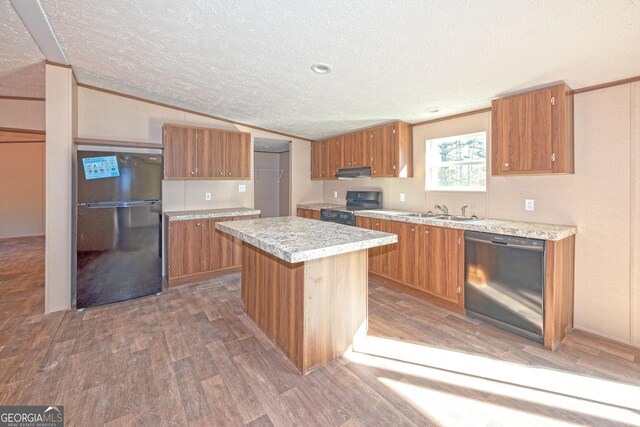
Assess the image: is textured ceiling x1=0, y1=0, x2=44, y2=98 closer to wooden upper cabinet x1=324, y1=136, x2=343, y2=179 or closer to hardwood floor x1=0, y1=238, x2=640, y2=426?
hardwood floor x1=0, y1=238, x2=640, y2=426

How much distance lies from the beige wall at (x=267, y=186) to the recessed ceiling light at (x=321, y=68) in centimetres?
A: 397

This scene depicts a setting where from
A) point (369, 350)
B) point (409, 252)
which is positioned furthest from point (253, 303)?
point (409, 252)

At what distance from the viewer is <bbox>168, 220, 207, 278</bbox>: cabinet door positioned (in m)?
3.62

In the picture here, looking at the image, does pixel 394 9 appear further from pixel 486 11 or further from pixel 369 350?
pixel 369 350

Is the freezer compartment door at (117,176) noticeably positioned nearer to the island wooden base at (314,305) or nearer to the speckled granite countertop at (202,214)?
the speckled granite countertop at (202,214)

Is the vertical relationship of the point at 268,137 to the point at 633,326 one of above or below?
above

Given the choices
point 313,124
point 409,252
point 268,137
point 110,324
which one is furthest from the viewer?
point 268,137

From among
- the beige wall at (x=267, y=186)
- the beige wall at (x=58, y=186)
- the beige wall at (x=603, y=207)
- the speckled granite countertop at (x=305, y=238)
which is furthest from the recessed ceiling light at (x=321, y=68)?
the beige wall at (x=267, y=186)

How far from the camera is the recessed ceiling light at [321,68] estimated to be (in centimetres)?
243

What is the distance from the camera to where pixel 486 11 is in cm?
160

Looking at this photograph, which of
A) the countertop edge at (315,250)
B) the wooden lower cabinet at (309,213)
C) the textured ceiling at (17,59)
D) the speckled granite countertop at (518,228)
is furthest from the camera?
the wooden lower cabinet at (309,213)

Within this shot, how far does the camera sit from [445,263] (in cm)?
302

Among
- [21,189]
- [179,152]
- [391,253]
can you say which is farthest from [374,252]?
[21,189]

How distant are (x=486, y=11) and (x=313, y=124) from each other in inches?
118
